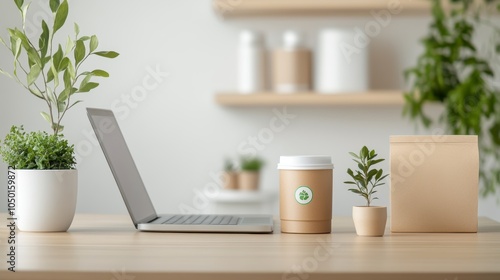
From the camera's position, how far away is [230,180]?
9.80ft

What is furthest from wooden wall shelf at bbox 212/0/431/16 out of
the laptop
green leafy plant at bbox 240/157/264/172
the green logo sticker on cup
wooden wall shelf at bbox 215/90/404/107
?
the green logo sticker on cup

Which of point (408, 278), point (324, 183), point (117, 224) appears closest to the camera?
point (408, 278)

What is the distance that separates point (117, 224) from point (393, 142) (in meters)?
0.60

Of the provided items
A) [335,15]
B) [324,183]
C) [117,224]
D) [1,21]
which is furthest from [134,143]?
[324,183]

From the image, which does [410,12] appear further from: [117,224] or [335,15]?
[117,224]

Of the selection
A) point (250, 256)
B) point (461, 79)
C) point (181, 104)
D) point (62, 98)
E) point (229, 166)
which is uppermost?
point (461, 79)

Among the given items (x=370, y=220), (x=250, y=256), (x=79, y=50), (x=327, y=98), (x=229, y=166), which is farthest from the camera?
(x=229, y=166)

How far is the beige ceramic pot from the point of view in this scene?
2.95 meters

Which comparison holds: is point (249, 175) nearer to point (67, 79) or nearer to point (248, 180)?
point (248, 180)

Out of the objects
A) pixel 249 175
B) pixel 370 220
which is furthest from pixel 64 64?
pixel 249 175

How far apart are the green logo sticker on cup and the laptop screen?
32cm

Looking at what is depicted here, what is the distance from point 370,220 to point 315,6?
5.94ft

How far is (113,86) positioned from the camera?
308 cm

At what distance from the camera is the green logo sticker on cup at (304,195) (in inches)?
49.9
